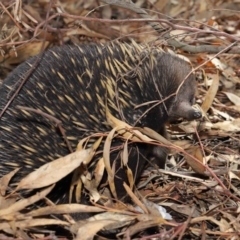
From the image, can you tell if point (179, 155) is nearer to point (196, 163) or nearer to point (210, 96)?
point (210, 96)

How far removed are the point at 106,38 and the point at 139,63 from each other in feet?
4.24

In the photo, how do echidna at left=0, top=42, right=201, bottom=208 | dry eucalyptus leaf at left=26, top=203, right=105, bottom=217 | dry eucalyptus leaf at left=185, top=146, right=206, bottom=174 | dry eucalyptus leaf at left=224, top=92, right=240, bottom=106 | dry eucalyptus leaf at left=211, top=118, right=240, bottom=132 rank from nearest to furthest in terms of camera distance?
dry eucalyptus leaf at left=26, top=203, right=105, bottom=217 < echidna at left=0, top=42, right=201, bottom=208 < dry eucalyptus leaf at left=185, top=146, right=206, bottom=174 < dry eucalyptus leaf at left=211, top=118, right=240, bottom=132 < dry eucalyptus leaf at left=224, top=92, right=240, bottom=106

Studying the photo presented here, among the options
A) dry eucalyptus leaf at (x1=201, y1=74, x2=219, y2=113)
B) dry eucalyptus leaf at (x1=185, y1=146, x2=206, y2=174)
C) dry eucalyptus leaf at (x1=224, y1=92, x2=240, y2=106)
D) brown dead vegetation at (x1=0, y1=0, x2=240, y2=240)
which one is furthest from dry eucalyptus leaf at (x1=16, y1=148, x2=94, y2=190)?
dry eucalyptus leaf at (x1=224, y1=92, x2=240, y2=106)

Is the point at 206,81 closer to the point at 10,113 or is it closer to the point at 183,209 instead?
the point at 183,209

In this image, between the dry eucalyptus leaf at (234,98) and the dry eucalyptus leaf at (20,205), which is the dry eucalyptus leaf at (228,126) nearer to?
the dry eucalyptus leaf at (234,98)

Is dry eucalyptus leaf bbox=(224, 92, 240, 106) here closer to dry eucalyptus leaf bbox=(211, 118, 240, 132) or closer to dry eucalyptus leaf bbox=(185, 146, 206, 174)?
dry eucalyptus leaf bbox=(211, 118, 240, 132)

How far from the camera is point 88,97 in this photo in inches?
92.0

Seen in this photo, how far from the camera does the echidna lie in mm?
2250

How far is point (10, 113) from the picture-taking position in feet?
7.38

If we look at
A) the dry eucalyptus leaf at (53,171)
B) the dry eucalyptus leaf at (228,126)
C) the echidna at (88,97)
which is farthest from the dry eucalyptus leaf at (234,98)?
the dry eucalyptus leaf at (53,171)

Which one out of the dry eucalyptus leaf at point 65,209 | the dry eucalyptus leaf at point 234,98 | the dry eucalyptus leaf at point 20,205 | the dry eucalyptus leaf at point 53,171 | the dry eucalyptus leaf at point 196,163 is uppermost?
the dry eucalyptus leaf at point 53,171

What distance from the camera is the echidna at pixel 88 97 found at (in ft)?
7.38

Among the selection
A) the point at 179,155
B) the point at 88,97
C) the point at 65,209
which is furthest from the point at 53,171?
the point at 179,155

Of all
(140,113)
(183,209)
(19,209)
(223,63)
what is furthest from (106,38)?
(19,209)
